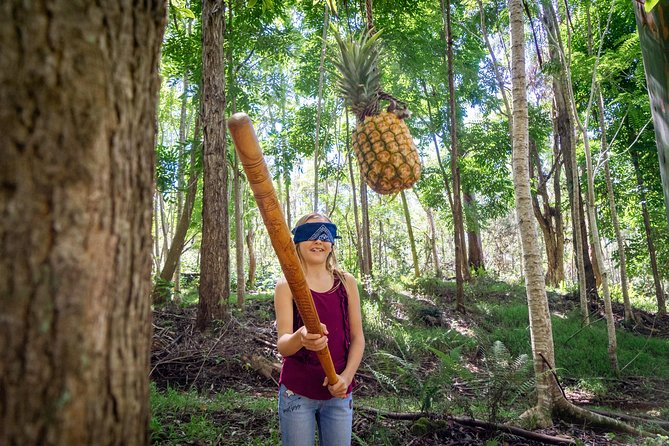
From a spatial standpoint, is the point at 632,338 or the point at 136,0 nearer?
the point at 136,0

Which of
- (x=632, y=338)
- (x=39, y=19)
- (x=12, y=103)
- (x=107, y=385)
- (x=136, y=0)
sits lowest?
(x=632, y=338)

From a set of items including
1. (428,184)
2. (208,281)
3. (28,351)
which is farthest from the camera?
(428,184)

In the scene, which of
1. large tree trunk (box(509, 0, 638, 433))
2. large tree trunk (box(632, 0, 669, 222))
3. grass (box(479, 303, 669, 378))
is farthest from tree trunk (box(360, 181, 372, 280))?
large tree trunk (box(632, 0, 669, 222))

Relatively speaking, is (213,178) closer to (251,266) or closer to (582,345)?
(582,345)

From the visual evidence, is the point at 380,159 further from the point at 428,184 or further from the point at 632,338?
the point at 428,184

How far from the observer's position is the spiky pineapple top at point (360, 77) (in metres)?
4.60

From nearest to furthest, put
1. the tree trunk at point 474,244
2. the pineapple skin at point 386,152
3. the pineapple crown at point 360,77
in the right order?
1. the pineapple skin at point 386,152
2. the pineapple crown at point 360,77
3. the tree trunk at point 474,244

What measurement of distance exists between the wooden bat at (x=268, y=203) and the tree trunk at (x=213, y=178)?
536cm

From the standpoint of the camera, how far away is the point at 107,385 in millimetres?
835

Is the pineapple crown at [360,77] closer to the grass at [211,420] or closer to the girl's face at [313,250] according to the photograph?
the girl's face at [313,250]

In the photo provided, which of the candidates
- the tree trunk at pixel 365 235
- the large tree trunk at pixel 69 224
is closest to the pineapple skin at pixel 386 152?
the large tree trunk at pixel 69 224

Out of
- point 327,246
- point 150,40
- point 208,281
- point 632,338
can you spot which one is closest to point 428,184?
point 632,338

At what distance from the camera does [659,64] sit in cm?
138

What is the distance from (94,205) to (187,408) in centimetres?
409
